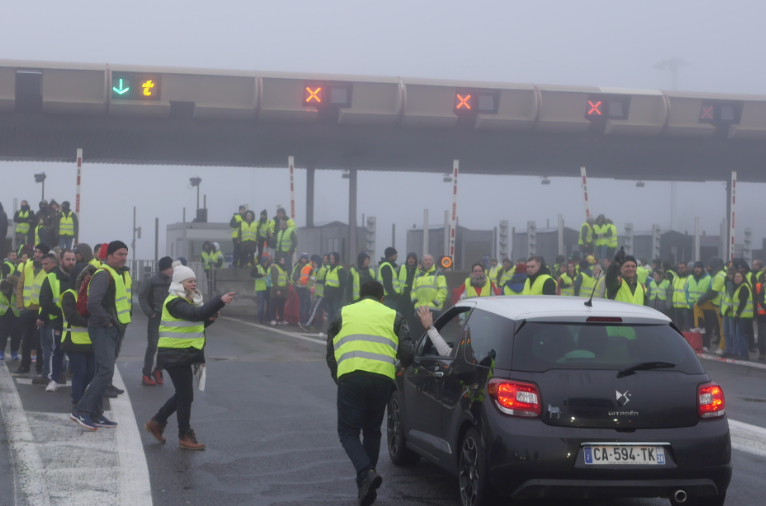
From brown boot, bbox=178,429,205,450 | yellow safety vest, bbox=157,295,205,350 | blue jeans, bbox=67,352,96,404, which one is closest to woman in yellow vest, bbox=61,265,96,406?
blue jeans, bbox=67,352,96,404

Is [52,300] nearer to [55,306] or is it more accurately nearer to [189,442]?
[55,306]

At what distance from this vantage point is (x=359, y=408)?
20.9 ft

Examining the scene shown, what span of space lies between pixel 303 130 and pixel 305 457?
17834 millimetres

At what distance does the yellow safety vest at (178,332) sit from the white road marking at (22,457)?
4.51 ft

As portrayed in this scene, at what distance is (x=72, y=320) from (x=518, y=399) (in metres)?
5.55

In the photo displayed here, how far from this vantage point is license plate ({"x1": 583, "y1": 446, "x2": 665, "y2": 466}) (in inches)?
208

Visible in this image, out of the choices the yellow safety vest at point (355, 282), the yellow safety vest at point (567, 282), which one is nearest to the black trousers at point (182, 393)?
the yellow safety vest at point (355, 282)

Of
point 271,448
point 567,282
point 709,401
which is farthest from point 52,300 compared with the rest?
point 567,282

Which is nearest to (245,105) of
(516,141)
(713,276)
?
(516,141)

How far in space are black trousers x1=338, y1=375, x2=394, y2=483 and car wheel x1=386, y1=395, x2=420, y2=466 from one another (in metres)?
0.86

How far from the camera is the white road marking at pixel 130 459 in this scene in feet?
20.7

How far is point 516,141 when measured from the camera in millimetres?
26266

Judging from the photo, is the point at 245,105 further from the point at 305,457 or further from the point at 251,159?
the point at 305,457

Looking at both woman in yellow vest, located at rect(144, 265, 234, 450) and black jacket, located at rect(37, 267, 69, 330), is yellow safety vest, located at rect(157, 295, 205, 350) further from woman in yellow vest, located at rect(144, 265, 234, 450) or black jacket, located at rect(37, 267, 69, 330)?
black jacket, located at rect(37, 267, 69, 330)
